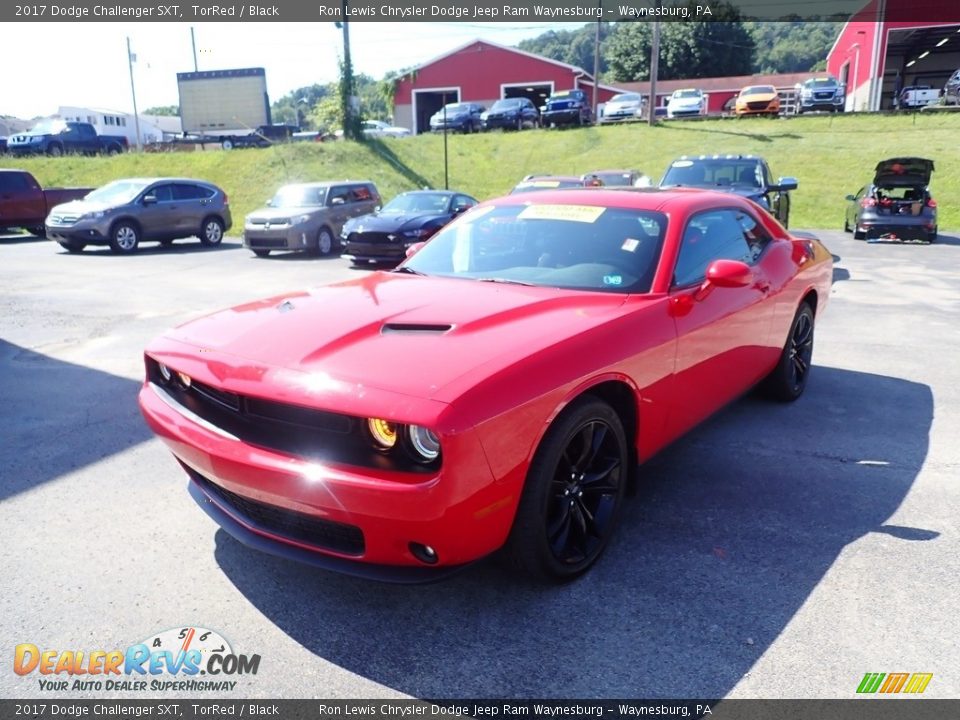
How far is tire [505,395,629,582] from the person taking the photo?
2645mm

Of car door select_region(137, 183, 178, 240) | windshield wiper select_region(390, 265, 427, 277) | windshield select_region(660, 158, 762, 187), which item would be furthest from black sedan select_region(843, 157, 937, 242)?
car door select_region(137, 183, 178, 240)

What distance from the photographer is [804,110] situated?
1296 inches

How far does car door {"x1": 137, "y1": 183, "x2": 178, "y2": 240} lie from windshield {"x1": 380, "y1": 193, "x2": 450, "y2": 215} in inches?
215

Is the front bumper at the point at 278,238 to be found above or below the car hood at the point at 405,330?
below

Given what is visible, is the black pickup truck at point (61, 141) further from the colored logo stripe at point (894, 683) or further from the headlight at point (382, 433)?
the colored logo stripe at point (894, 683)

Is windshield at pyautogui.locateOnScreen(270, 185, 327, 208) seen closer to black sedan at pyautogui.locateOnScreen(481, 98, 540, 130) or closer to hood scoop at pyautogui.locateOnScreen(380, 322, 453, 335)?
hood scoop at pyautogui.locateOnScreen(380, 322, 453, 335)

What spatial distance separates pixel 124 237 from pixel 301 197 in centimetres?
378

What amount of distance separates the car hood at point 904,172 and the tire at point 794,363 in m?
12.0

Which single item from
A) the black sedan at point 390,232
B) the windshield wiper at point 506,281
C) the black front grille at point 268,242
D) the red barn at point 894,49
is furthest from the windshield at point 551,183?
the red barn at point 894,49

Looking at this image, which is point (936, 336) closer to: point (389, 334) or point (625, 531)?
point (625, 531)

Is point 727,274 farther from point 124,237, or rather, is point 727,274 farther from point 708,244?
point 124,237

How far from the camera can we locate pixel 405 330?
114 inches

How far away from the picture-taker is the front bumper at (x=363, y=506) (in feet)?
7.57

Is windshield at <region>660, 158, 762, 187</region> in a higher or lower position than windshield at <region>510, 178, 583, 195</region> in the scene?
higher
